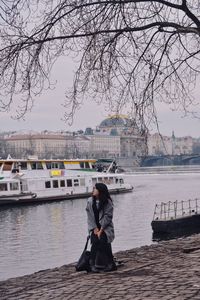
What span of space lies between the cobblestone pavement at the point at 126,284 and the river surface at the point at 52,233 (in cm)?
Answer: 852

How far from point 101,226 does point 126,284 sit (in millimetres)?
1437

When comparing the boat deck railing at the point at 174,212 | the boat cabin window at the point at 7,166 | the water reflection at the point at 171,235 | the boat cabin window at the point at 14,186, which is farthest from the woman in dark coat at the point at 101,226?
the boat cabin window at the point at 7,166

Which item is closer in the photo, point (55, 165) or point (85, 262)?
point (85, 262)

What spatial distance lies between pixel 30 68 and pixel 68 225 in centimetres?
2518

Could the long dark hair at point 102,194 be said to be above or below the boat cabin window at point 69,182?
above

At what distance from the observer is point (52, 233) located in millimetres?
30250

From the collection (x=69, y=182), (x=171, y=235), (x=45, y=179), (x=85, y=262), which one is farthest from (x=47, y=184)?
(x=85, y=262)

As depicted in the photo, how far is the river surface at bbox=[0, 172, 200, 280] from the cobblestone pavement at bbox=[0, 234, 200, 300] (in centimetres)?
852

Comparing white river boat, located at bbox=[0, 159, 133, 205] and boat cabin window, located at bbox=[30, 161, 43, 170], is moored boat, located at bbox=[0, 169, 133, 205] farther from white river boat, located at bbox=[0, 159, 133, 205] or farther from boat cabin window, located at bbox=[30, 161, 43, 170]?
boat cabin window, located at bbox=[30, 161, 43, 170]

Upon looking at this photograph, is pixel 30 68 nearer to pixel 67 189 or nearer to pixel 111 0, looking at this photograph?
pixel 111 0

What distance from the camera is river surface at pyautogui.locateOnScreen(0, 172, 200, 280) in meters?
21.1

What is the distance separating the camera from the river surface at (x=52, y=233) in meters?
21.1

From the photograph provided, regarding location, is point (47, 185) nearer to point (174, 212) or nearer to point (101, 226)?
point (174, 212)

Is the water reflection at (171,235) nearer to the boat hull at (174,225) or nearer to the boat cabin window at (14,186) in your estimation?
the boat hull at (174,225)
